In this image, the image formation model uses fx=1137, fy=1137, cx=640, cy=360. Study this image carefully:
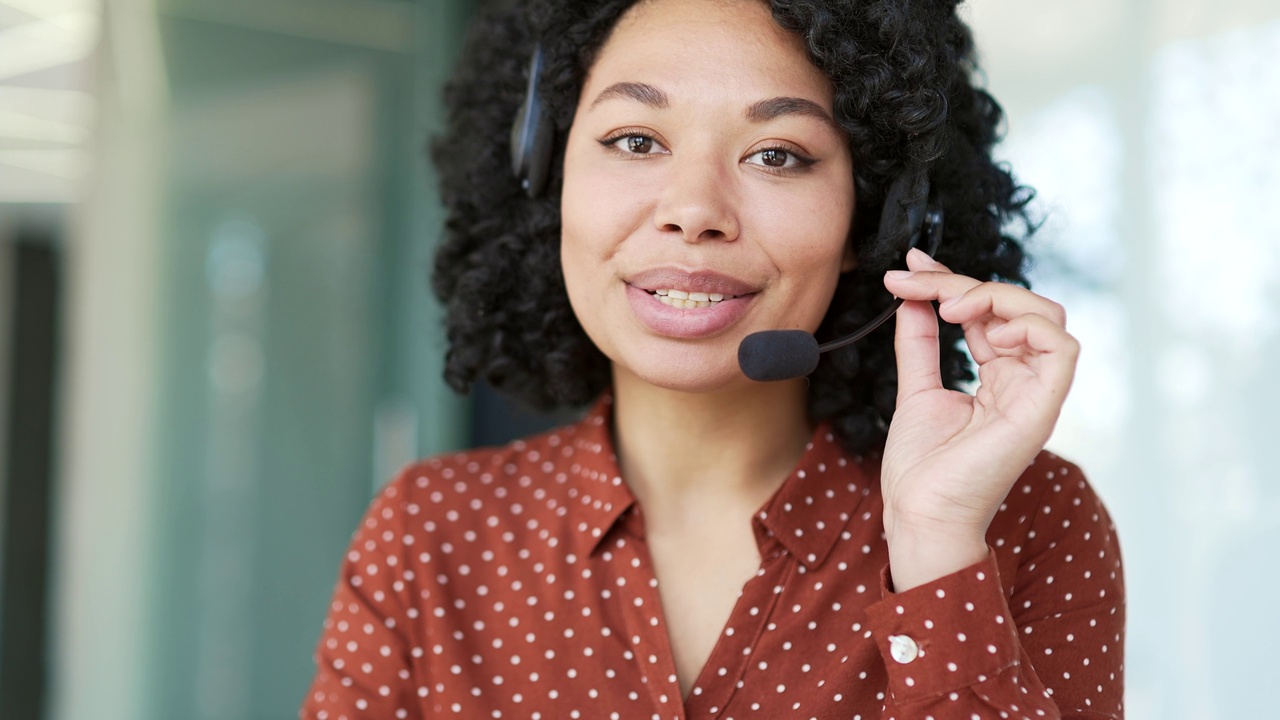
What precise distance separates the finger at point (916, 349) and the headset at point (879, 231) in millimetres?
30

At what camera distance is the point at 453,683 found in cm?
141

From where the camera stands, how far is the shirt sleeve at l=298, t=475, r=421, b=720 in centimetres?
145

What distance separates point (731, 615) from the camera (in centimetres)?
135

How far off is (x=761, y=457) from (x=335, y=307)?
213cm

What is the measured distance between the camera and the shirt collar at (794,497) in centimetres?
141

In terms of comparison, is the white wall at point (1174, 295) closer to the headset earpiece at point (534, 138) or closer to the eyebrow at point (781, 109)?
the eyebrow at point (781, 109)

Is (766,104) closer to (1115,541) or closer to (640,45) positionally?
(640,45)

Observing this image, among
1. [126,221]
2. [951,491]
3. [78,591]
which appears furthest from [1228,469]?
[78,591]

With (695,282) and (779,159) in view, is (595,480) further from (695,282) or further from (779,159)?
(779,159)

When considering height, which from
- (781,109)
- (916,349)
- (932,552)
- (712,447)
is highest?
(781,109)

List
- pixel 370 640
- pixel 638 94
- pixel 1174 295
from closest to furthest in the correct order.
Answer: pixel 638 94
pixel 370 640
pixel 1174 295

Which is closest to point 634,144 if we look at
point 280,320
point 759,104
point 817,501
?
point 759,104

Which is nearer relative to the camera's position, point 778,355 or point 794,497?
point 778,355

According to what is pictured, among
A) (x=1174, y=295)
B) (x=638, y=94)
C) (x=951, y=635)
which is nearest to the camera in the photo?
(x=951, y=635)
